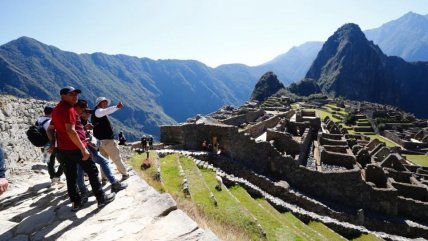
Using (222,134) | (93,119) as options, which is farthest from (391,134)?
(93,119)

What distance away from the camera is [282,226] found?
1519 centimetres

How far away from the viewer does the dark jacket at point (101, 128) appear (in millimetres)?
9102

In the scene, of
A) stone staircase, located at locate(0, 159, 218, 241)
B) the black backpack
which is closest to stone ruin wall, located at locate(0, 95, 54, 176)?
stone staircase, located at locate(0, 159, 218, 241)

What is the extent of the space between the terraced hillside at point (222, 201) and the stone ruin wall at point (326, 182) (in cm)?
466

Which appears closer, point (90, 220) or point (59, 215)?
point (90, 220)

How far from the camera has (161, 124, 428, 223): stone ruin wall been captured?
2525 centimetres

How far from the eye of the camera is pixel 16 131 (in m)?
12.9

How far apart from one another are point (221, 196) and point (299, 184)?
11949mm

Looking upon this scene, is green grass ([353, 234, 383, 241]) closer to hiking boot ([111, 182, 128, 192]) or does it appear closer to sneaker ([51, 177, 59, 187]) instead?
hiking boot ([111, 182, 128, 192])

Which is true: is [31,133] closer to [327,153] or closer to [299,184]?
[299,184]

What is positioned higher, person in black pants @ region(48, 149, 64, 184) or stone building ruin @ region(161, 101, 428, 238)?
person in black pants @ region(48, 149, 64, 184)

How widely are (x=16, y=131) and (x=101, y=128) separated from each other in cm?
582

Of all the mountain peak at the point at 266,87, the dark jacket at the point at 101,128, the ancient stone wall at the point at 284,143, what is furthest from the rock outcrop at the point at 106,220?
the mountain peak at the point at 266,87

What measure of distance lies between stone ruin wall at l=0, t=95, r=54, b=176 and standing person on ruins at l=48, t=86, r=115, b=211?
17.4ft
